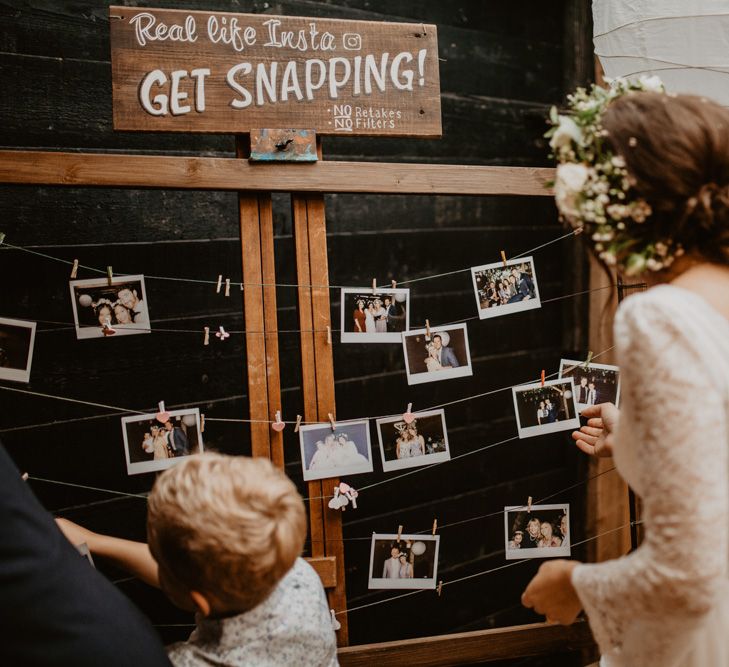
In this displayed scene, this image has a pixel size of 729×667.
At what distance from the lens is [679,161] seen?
1134mm

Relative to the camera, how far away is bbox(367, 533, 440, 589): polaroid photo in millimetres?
2170

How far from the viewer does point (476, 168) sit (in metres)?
2.07

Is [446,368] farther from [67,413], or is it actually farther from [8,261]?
[8,261]

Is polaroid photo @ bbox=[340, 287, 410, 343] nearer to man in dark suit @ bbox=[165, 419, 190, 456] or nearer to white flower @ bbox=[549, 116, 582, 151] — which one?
man in dark suit @ bbox=[165, 419, 190, 456]

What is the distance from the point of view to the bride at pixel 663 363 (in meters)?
1.02

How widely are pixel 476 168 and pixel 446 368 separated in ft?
2.01

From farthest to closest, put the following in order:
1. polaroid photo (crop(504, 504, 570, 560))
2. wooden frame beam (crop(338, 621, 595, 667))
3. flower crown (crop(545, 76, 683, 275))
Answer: polaroid photo (crop(504, 504, 570, 560)), wooden frame beam (crop(338, 621, 595, 667)), flower crown (crop(545, 76, 683, 275))

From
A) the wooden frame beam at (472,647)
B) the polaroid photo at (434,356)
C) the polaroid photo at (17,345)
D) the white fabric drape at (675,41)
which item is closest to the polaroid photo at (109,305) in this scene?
the polaroid photo at (17,345)

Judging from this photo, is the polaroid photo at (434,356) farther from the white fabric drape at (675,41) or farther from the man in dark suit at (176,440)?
the white fabric drape at (675,41)

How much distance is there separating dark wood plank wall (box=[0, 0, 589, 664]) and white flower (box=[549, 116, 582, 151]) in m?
Answer: 1.11

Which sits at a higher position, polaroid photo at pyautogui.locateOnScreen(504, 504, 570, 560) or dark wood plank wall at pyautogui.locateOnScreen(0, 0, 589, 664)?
dark wood plank wall at pyautogui.locateOnScreen(0, 0, 589, 664)

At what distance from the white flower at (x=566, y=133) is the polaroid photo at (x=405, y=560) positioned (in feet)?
4.29

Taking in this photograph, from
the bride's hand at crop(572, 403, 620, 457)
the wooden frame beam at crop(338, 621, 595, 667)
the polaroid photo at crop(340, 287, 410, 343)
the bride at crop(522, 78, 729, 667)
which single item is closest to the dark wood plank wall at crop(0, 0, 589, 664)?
the polaroid photo at crop(340, 287, 410, 343)

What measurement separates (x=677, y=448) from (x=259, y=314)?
121cm
